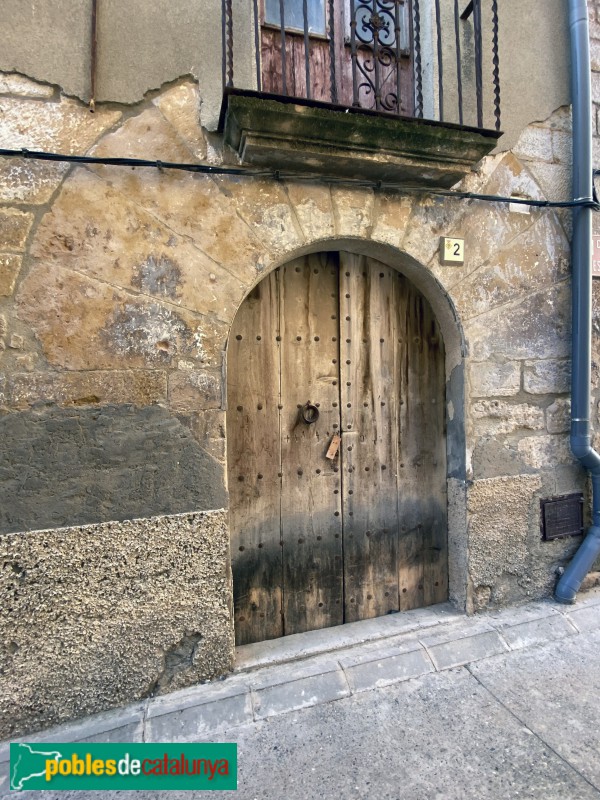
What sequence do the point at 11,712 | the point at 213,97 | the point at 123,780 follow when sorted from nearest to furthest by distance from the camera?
the point at 123,780
the point at 11,712
the point at 213,97

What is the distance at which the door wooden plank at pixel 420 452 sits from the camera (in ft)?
8.82

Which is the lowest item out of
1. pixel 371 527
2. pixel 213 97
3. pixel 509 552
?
pixel 509 552

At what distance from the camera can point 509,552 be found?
8.62 ft

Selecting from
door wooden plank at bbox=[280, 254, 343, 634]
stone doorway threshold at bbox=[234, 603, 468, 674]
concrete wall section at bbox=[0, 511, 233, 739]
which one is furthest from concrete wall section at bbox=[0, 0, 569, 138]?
stone doorway threshold at bbox=[234, 603, 468, 674]

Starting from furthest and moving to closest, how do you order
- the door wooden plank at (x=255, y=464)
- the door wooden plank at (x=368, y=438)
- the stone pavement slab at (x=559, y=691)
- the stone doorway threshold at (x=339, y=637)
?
1. the door wooden plank at (x=368, y=438)
2. the door wooden plank at (x=255, y=464)
3. the stone doorway threshold at (x=339, y=637)
4. the stone pavement slab at (x=559, y=691)

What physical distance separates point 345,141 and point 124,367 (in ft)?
4.81

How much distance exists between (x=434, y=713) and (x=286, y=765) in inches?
26.5

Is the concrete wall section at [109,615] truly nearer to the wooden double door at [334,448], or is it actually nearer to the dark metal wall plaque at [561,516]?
the wooden double door at [334,448]

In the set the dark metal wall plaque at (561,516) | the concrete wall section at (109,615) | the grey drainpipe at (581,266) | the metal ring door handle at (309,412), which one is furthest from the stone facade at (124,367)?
the dark metal wall plaque at (561,516)

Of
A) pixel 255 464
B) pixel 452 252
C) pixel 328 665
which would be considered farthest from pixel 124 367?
pixel 452 252

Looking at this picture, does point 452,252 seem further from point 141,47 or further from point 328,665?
point 328,665

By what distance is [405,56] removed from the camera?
2.64 m

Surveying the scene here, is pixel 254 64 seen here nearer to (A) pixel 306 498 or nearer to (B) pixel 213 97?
(B) pixel 213 97

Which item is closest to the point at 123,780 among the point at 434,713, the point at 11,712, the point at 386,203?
the point at 11,712
